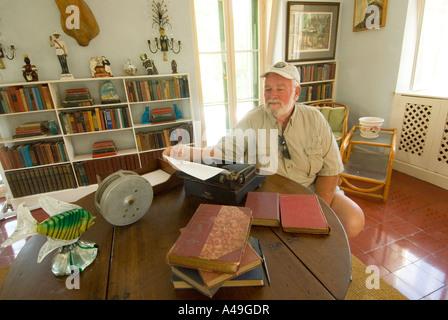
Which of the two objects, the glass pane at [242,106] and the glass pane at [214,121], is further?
the glass pane at [242,106]

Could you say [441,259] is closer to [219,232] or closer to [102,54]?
[219,232]

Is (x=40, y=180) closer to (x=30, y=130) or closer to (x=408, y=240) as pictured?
(x=30, y=130)

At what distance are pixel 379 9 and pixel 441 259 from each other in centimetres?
281

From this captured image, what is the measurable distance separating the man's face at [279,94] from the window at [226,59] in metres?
1.90

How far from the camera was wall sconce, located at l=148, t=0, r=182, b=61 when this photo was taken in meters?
2.80

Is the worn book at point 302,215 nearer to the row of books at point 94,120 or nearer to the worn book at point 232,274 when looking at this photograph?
the worn book at point 232,274

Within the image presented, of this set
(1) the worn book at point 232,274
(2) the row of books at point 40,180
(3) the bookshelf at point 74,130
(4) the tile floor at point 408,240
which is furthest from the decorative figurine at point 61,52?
(1) the worn book at point 232,274

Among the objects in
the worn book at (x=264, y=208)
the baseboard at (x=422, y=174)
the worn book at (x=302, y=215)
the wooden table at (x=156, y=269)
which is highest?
the worn book at (x=264, y=208)

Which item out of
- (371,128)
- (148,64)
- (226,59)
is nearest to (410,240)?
(371,128)

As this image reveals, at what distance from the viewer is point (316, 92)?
12.3 feet

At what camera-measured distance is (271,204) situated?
3.27 feet

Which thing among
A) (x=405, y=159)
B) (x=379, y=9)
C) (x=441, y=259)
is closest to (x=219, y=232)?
(x=441, y=259)

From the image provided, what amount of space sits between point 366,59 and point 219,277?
368 centimetres

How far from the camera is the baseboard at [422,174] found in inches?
105
